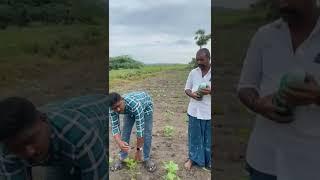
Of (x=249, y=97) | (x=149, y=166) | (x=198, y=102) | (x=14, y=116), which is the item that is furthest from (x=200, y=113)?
(x=14, y=116)

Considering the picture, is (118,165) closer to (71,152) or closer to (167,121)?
(167,121)

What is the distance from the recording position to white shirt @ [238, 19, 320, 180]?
3.52 ft

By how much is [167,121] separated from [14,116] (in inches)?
85.5

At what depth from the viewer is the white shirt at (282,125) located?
1.07m

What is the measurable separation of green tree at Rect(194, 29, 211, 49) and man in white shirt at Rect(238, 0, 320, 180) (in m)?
1.17

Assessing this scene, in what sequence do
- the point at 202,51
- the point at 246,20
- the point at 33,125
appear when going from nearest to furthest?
the point at 33,125 → the point at 246,20 → the point at 202,51

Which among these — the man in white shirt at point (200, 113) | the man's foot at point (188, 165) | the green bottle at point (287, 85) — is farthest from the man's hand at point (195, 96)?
the green bottle at point (287, 85)

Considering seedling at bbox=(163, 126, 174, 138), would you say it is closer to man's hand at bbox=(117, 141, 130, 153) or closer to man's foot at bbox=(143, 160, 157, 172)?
man's foot at bbox=(143, 160, 157, 172)

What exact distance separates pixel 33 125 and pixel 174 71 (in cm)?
178

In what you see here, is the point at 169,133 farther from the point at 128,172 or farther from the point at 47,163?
the point at 47,163

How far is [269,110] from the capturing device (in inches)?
42.8

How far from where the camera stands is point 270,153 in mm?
1131

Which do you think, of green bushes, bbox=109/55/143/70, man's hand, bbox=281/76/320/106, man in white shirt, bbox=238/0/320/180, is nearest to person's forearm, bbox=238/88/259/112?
man in white shirt, bbox=238/0/320/180

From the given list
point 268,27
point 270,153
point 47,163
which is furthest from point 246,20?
point 47,163
